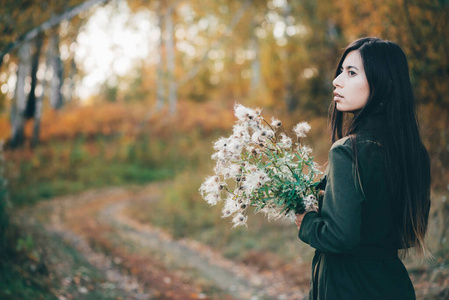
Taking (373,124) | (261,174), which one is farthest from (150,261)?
(373,124)

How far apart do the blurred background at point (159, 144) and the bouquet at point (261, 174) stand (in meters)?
2.15

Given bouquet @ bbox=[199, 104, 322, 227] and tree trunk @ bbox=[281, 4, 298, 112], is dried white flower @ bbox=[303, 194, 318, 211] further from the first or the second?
tree trunk @ bbox=[281, 4, 298, 112]

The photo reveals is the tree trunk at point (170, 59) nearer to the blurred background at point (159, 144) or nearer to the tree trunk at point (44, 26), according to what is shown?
the blurred background at point (159, 144)

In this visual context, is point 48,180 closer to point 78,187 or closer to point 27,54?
point 78,187

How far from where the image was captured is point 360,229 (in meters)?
1.77

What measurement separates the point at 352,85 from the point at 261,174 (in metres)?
0.67

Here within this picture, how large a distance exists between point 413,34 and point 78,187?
12117mm

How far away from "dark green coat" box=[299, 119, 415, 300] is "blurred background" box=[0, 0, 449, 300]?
6.84ft

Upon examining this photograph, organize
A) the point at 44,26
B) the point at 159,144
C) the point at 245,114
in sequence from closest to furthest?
the point at 245,114, the point at 44,26, the point at 159,144

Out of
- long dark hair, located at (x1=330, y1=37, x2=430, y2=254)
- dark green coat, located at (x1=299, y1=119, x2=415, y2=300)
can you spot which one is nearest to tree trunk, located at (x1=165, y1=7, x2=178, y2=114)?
long dark hair, located at (x1=330, y1=37, x2=430, y2=254)

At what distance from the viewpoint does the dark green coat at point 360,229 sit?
1731 mm

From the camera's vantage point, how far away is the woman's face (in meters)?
1.93

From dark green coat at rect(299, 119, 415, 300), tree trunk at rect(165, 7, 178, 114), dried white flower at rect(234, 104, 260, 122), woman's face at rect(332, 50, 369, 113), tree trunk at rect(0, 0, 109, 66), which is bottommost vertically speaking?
dark green coat at rect(299, 119, 415, 300)

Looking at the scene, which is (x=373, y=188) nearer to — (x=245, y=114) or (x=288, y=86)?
(x=245, y=114)
